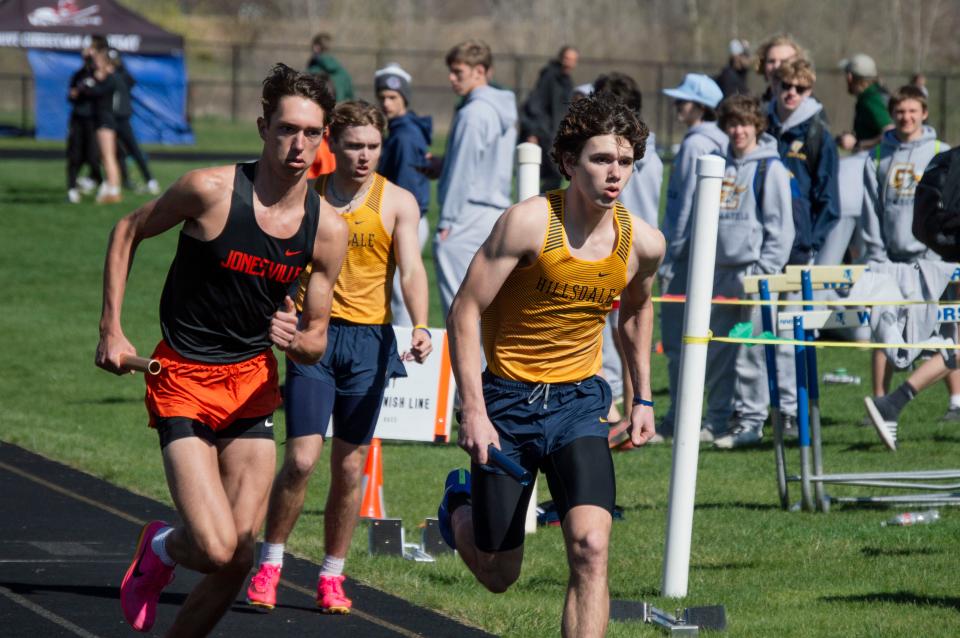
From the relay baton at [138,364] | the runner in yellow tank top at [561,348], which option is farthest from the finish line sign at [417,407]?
the relay baton at [138,364]

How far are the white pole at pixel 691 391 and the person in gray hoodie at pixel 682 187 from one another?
361 cm

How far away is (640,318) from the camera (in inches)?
238

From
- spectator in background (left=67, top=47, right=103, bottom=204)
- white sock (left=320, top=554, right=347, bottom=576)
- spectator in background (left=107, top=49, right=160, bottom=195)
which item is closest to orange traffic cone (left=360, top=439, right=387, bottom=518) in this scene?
white sock (left=320, top=554, right=347, bottom=576)

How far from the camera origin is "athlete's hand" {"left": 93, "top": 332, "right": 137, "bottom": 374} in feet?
17.7

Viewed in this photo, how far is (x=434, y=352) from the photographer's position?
9.04 metres

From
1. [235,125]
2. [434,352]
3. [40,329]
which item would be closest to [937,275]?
[434,352]

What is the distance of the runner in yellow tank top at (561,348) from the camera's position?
5.51 metres

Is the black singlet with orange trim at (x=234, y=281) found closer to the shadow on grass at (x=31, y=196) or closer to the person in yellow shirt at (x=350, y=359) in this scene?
the person in yellow shirt at (x=350, y=359)

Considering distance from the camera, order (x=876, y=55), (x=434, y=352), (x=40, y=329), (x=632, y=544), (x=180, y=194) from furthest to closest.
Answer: (x=876, y=55), (x=40, y=329), (x=434, y=352), (x=632, y=544), (x=180, y=194)

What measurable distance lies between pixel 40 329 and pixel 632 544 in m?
9.31

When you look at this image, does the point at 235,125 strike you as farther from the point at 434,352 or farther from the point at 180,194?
the point at 180,194

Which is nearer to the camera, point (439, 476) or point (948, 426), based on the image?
point (439, 476)

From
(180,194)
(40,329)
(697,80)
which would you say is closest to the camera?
(180,194)

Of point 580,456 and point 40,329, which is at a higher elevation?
point 580,456
